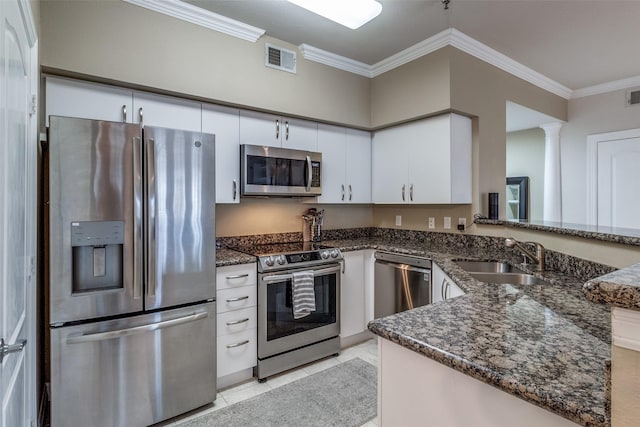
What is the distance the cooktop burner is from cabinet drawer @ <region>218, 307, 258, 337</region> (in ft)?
1.07

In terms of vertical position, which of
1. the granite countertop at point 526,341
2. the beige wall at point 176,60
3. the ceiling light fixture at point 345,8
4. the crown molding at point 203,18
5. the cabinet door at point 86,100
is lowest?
the granite countertop at point 526,341

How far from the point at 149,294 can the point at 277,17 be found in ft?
7.23

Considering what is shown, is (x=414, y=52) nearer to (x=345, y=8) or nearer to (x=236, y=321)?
(x=345, y=8)

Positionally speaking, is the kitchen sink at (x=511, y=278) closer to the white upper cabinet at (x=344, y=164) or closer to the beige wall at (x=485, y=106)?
the beige wall at (x=485, y=106)

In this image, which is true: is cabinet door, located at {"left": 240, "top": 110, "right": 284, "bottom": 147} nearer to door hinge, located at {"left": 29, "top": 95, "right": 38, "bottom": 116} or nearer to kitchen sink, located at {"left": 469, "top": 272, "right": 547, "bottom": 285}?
door hinge, located at {"left": 29, "top": 95, "right": 38, "bottom": 116}

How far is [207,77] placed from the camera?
2514 millimetres

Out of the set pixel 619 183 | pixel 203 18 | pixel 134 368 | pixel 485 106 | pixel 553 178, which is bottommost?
pixel 134 368

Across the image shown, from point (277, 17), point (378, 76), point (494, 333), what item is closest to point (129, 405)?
point (494, 333)

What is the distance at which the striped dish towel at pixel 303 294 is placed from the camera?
2.59m

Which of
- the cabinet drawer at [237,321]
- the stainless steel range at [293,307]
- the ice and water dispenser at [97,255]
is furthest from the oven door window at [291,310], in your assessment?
the ice and water dispenser at [97,255]

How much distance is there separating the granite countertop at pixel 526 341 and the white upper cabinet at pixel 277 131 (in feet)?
6.92

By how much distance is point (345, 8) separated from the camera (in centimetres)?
213

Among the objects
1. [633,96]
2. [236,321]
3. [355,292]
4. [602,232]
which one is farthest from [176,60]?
[633,96]

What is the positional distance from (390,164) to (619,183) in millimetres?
2815
